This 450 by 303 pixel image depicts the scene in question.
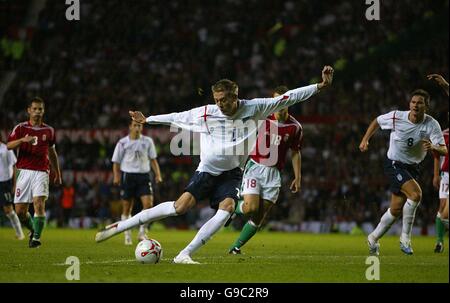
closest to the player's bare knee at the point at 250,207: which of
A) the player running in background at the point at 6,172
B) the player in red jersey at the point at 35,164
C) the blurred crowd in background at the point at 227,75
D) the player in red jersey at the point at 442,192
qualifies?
the player in red jersey at the point at 35,164

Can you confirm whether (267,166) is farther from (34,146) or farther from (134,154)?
(134,154)

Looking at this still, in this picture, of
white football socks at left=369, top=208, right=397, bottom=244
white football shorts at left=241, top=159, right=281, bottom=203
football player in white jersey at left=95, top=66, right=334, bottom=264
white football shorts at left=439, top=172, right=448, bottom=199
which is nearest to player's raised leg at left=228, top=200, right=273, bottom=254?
white football shorts at left=241, top=159, right=281, bottom=203

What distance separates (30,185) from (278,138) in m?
4.30

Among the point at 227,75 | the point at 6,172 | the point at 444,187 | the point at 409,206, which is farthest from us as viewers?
the point at 227,75

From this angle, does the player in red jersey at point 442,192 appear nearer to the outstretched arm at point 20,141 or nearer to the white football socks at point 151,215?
the white football socks at point 151,215

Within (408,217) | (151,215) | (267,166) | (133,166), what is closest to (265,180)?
(267,166)

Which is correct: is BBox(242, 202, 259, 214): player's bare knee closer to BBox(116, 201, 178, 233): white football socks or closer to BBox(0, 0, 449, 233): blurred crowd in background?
BBox(116, 201, 178, 233): white football socks

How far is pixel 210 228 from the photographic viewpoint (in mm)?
10180

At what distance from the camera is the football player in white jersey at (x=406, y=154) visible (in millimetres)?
13062

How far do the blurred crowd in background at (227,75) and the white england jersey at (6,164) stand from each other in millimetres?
7869

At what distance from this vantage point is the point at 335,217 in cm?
2591

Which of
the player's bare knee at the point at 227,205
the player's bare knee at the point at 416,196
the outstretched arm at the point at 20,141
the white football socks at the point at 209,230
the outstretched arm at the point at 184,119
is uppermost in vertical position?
the outstretched arm at the point at 184,119
